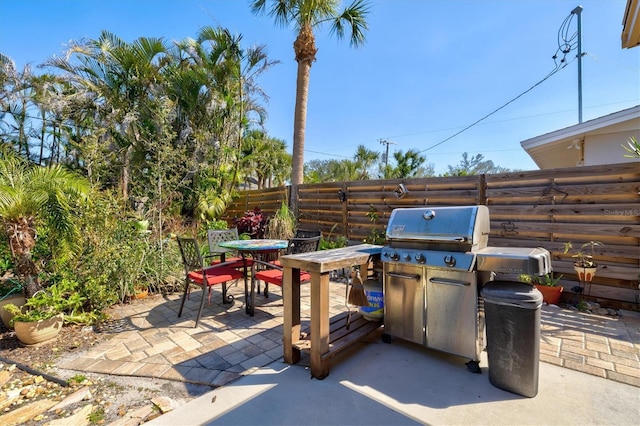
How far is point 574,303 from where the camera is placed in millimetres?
3768

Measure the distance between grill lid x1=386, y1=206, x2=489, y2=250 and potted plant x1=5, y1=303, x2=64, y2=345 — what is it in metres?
3.40

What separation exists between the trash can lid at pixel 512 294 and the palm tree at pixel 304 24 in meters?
5.81

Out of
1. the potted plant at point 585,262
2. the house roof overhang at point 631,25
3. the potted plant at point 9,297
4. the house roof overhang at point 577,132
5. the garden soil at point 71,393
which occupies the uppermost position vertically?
the house roof overhang at point 631,25

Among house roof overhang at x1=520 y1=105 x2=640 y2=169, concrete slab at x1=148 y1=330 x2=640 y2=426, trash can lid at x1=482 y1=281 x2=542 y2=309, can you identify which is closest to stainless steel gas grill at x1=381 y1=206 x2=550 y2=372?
trash can lid at x1=482 y1=281 x2=542 y2=309

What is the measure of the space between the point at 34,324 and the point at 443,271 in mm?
3779

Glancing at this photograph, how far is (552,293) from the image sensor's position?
3785 millimetres

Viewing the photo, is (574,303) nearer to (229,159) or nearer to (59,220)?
(59,220)

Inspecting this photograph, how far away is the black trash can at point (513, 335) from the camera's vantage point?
76.0 inches

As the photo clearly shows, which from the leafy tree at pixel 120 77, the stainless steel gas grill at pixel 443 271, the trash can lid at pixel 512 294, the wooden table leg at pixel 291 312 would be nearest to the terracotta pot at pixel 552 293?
the stainless steel gas grill at pixel 443 271

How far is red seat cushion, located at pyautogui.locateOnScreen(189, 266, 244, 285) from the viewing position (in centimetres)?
330

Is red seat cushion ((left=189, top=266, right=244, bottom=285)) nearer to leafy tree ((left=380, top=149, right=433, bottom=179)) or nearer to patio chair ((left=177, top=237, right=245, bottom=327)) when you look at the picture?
patio chair ((left=177, top=237, right=245, bottom=327))

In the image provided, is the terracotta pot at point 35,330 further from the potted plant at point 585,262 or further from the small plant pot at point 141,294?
the potted plant at point 585,262

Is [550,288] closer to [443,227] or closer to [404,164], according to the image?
[443,227]

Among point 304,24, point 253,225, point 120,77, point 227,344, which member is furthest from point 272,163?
point 227,344
